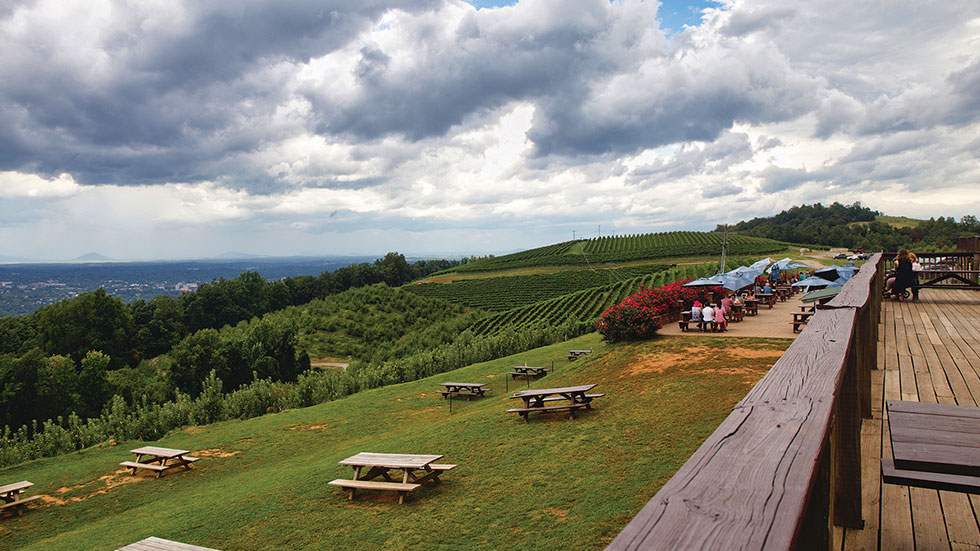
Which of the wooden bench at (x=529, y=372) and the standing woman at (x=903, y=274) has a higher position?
the standing woman at (x=903, y=274)

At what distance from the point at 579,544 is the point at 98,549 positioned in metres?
7.69

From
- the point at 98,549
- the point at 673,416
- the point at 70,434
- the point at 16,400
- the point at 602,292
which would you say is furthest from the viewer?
the point at 602,292

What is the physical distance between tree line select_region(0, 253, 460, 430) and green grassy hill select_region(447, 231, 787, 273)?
4476 cm

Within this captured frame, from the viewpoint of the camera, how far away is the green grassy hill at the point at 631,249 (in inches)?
3387

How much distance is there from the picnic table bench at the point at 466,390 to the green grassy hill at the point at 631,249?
239ft

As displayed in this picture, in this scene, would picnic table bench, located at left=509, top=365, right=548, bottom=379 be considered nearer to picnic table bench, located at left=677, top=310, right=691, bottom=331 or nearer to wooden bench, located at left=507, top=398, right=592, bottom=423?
picnic table bench, located at left=677, top=310, right=691, bottom=331

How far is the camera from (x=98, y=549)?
848 cm

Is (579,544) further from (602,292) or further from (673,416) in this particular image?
(602,292)

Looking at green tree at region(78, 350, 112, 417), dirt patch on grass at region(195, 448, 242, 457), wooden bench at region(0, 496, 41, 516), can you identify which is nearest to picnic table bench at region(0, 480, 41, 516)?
wooden bench at region(0, 496, 41, 516)

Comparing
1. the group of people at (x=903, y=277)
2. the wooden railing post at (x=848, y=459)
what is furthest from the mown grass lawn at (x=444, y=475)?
the wooden railing post at (x=848, y=459)

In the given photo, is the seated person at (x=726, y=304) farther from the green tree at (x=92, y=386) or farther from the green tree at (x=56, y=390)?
the green tree at (x=92, y=386)

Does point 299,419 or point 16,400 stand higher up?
point 299,419

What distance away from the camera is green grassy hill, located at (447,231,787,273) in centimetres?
8602

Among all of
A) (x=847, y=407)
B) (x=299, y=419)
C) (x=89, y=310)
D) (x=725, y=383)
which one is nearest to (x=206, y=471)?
(x=299, y=419)
